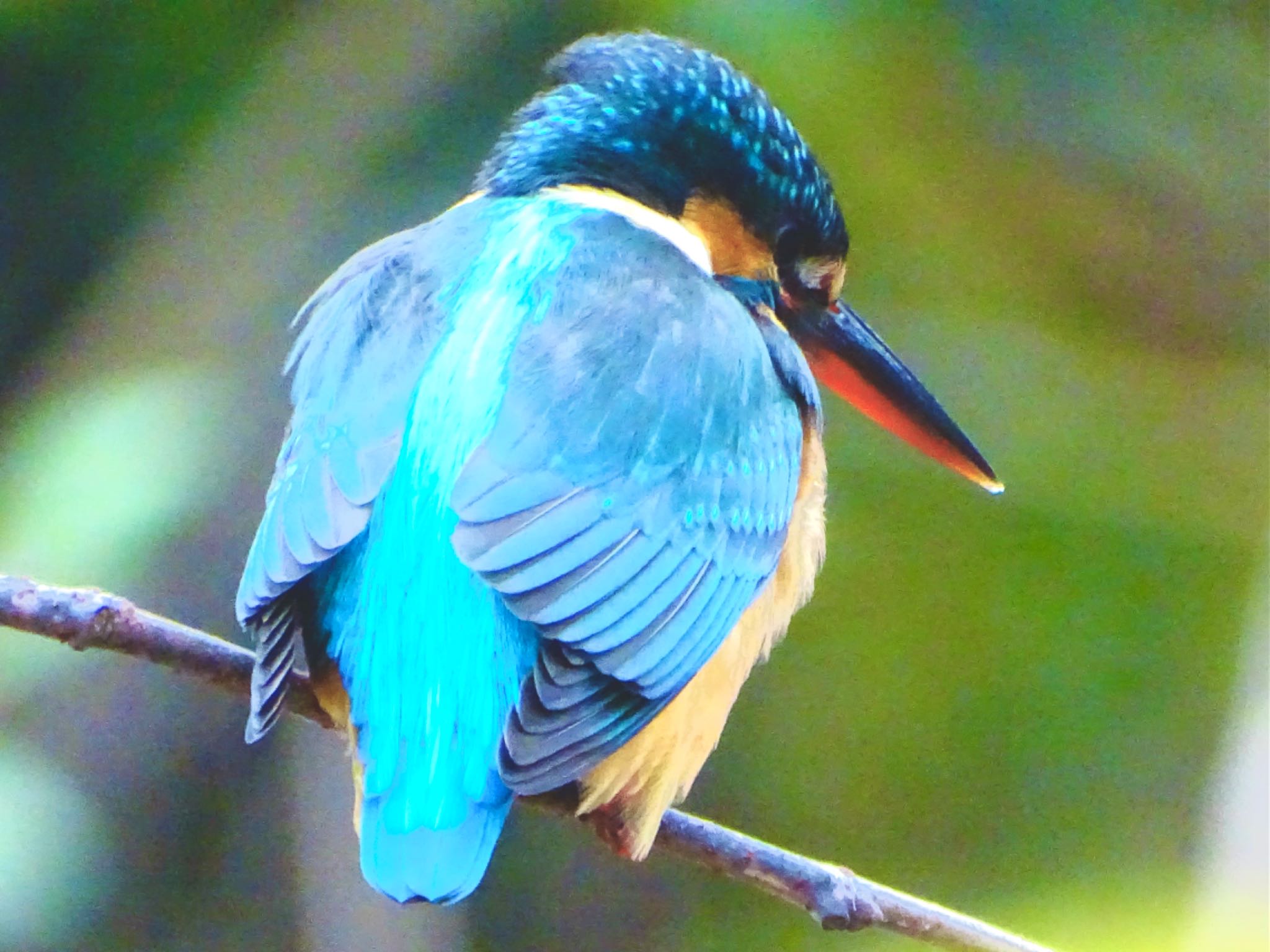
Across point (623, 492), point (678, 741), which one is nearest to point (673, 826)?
point (678, 741)

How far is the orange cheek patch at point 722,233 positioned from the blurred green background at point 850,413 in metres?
0.35

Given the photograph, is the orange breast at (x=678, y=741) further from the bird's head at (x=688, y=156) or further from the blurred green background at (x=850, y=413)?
the blurred green background at (x=850, y=413)

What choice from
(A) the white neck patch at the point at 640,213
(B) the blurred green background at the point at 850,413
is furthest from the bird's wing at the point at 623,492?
(B) the blurred green background at the point at 850,413

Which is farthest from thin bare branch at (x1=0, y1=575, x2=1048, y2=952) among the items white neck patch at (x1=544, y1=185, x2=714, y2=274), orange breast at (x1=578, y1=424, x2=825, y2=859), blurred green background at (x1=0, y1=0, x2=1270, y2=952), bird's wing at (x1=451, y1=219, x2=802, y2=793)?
white neck patch at (x1=544, y1=185, x2=714, y2=274)

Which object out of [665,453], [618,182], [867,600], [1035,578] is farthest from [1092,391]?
[665,453]

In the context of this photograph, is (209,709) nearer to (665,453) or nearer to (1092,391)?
(665,453)

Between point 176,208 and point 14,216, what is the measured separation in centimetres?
25

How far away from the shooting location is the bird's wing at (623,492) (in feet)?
3.47

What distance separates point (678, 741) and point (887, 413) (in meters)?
0.59

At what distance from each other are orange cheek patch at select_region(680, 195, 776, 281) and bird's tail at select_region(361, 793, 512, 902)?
701 millimetres

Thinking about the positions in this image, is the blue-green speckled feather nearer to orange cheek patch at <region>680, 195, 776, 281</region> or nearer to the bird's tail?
the bird's tail

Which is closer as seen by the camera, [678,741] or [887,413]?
[678,741]

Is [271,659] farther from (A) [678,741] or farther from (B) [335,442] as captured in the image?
(A) [678,741]

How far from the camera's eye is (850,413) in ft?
6.58
